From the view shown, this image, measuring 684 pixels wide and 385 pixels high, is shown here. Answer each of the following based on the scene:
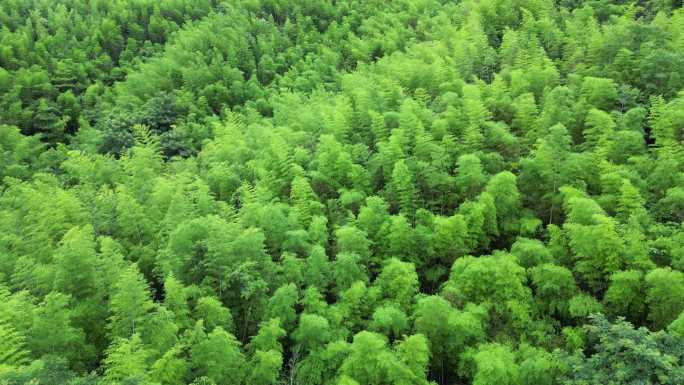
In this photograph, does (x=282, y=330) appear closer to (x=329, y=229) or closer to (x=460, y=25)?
(x=329, y=229)

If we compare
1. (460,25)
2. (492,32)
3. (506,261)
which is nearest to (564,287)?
(506,261)

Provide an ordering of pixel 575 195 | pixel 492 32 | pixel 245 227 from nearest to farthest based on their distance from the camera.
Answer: pixel 575 195 → pixel 245 227 → pixel 492 32

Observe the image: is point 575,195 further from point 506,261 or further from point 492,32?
point 492,32

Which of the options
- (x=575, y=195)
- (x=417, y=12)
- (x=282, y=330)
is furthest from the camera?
(x=417, y=12)

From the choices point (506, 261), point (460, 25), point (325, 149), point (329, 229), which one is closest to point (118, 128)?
point (325, 149)

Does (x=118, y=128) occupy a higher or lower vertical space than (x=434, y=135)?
lower

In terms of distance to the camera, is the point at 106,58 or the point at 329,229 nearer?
the point at 329,229

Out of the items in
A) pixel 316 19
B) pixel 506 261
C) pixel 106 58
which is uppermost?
pixel 506 261
